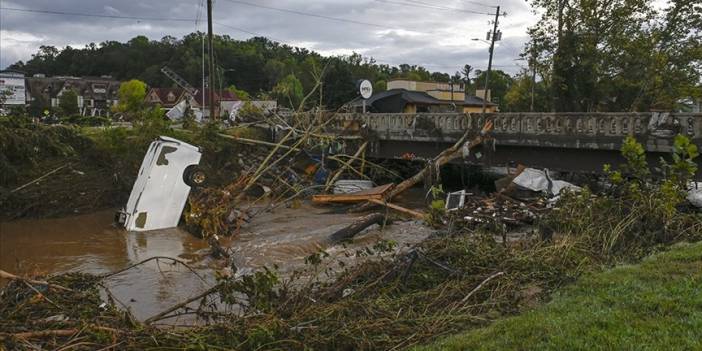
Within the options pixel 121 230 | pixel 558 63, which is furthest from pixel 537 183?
pixel 558 63

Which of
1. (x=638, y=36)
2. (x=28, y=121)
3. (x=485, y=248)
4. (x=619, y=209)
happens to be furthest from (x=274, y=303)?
(x=638, y=36)

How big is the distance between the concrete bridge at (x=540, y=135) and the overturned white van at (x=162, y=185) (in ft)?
30.1

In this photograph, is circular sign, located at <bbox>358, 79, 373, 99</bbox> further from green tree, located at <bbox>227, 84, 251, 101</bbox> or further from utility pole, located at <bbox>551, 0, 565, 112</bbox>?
utility pole, located at <bbox>551, 0, 565, 112</bbox>

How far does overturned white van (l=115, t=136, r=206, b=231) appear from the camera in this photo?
1497 cm

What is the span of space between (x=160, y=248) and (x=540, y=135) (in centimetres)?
1136

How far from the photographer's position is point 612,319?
17.1 ft

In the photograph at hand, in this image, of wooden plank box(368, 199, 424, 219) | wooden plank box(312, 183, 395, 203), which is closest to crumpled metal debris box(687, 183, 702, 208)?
wooden plank box(368, 199, 424, 219)

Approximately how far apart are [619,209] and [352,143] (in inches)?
585

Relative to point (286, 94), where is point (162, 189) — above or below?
below

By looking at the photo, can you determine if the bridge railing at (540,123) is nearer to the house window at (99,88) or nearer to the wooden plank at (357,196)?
the wooden plank at (357,196)

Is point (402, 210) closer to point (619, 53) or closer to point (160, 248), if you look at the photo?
point (160, 248)

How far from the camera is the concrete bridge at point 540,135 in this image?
48.7 feet

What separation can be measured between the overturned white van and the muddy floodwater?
354mm

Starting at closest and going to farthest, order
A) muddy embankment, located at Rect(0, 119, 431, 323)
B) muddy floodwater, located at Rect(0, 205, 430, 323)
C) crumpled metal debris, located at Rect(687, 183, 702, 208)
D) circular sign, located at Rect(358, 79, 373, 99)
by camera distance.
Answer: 1. muddy floodwater, located at Rect(0, 205, 430, 323)
2. muddy embankment, located at Rect(0, 119, 431, 323)
3. crumpled metal debris, located at Rect(687, 183, 702, 208)
4. circular sign, located at Rect(358, 79, 373, 99)
